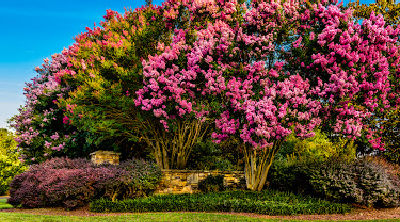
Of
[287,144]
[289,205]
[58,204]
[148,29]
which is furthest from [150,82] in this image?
[287,144]

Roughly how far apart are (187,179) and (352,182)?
638cm

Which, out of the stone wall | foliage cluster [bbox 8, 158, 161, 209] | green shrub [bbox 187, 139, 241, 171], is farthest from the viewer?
green shrub [bbox 187, 139, 241, 171]

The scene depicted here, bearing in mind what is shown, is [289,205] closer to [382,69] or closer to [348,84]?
[348,84]

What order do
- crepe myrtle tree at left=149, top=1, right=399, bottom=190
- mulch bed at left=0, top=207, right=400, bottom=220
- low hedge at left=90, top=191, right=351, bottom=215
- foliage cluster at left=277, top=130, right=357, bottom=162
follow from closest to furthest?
1. mulch bed at left=0, top=207, right=400, bottom=220
2. low hedge at left=90, top=191, right=351, bottom=215
3. crepe myrtle tree at left=149, top=1, right=399, bottom=190
4. foliage cluster at left=277, top=130, right=357, bottom=162

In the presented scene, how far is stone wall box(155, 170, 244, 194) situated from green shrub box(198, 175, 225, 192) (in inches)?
9.4

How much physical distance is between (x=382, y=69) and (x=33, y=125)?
17252 mm

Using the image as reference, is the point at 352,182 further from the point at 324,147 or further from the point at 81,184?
the point at 81,184

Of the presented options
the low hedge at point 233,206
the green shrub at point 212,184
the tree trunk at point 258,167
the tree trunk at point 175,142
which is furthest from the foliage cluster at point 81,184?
the tree trunk at point 258,167

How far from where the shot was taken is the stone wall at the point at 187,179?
12.8 meters

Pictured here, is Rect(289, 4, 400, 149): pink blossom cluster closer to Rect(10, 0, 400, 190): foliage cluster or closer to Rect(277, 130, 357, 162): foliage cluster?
Rect(10, 0, 400, 190): foliage cluster

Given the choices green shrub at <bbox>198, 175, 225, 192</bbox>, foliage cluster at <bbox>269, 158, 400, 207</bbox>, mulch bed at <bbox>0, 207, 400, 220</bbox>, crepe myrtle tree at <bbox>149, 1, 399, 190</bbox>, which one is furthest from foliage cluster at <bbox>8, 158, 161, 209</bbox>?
foliage cluster at <bbox>269, 158, 400, 207</bbox>

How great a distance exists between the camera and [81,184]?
10.1 metres

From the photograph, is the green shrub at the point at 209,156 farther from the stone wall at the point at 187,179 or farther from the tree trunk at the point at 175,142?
the stone wall at the point at 187,179

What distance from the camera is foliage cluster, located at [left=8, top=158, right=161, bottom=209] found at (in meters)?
10.2
